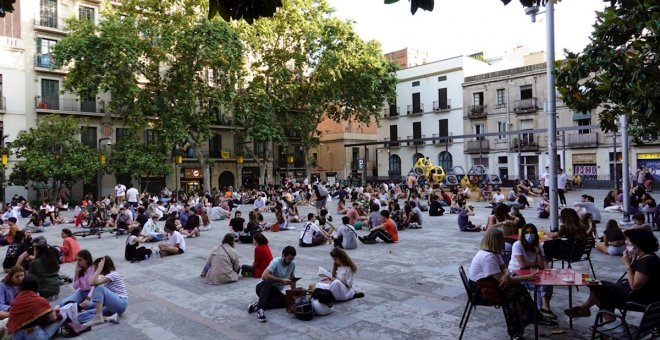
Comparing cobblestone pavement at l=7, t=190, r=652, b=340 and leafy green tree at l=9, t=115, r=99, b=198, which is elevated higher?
leafy green tree at l=9, t=115, r=99, b=198

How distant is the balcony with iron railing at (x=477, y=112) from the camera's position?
44.9m

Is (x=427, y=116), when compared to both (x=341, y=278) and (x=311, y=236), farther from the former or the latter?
(x=341, y=278)

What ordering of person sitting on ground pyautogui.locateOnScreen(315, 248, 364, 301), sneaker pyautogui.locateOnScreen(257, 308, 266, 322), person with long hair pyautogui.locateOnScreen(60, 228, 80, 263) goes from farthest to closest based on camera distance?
person with long hair pyautogui.locateOnScreen(60, 228, 80, 263)
person sitting on ground pyautogui.locateOnScreen(315, 248, 364, 301)
sneaker pyautogui.locateOnScreen(257, 308, 266, 322)

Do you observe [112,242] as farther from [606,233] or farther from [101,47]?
[101,47]

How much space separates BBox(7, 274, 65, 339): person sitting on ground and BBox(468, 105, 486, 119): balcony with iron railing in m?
43.1

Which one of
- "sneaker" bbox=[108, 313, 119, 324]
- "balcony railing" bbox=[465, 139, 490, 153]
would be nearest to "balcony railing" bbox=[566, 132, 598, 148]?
"balcony railing" bbox=[465, 139, 490, 153]

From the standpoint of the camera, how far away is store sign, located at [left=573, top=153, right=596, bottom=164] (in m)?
39.0

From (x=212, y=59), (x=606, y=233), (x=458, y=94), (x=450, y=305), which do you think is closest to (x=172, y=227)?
(x=450, y=305)

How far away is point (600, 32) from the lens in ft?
27.5

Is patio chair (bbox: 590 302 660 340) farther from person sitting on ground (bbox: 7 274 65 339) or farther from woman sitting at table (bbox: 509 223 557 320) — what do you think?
person sitting on ground (bbox: 7 274 65 339)

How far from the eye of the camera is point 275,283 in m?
7.42

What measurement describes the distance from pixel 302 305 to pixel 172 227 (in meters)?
6.79

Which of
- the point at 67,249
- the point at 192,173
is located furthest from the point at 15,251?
the point at 192,173

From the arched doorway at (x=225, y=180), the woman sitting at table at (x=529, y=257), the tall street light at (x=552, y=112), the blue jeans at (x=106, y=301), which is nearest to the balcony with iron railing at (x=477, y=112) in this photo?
the arched doorway at (x=225, y=180)
